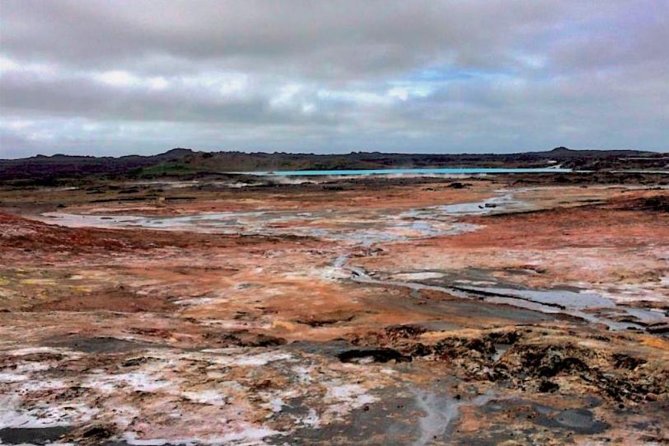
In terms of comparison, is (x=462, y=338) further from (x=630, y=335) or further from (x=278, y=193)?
(x=278, y=193)

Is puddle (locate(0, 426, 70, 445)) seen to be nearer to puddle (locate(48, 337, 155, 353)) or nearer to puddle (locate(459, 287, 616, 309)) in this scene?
puddle (locate(48, 337, 155, 353))

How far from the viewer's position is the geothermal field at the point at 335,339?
23.7 ft

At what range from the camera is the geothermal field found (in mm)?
7215

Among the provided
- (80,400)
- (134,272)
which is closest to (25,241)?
(134,272)

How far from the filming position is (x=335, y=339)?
1098 cm

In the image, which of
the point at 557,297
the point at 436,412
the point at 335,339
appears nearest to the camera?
the point at 436,412

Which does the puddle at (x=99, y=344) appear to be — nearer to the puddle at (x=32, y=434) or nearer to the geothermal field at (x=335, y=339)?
the geothermal field at (x=335, y=339)

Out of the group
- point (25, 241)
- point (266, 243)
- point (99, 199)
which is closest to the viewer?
point (25, 241)

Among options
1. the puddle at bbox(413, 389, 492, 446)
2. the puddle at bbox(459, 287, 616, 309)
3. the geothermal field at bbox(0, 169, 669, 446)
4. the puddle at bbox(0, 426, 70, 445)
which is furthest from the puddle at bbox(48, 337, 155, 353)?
the puddle at bbox(459, 287, 616, 309)

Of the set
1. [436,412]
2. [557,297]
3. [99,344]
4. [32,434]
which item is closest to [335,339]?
[436,412]

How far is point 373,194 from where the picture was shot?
5897 centimetres

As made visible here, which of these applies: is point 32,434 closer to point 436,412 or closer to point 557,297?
point 436,412

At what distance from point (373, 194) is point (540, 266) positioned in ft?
132

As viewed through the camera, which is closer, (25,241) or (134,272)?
(134,272)
